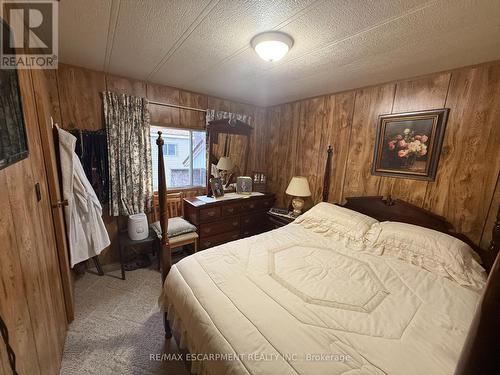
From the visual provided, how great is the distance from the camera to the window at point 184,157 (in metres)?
3.03

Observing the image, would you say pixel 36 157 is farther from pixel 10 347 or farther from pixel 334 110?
pixel 334 110

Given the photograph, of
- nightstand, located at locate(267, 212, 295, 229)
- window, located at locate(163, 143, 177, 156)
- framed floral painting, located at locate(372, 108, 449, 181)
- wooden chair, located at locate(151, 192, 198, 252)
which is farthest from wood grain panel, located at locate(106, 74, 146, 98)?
framed floral painting, located at locate(372, 108, 449, 181)

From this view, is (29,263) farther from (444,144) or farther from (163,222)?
(444,144)

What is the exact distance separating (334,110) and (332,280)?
2.20m

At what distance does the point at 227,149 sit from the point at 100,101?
5.61ft

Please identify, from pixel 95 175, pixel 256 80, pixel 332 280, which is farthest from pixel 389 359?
pixel 95 175

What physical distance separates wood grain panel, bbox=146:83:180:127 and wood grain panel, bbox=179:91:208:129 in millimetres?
60

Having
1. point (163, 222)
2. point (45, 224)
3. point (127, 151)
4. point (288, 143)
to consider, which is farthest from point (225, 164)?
point (45, 224)

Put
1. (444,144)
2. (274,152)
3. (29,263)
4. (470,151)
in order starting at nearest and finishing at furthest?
(29,263) → (470,151) → (444,144) → (274,152)

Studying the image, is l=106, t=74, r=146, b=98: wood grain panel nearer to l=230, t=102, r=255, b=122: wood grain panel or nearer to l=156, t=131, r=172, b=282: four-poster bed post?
l=230, t=102, r=255, b=122: wood grain panel

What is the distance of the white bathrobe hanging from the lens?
1.80 metres

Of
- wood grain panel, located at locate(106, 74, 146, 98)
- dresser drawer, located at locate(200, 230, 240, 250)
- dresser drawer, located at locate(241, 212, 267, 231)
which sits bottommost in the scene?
dresser drawer, located at locate(200, 230, 240, 250)

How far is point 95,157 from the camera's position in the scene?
2.36 metres

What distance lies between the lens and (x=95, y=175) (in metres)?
2.37
